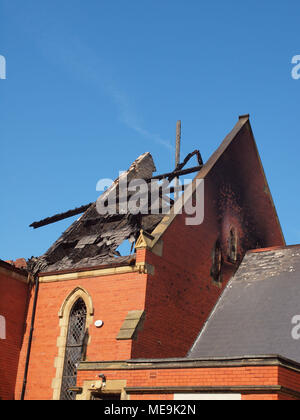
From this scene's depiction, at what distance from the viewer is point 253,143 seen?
2498 cm

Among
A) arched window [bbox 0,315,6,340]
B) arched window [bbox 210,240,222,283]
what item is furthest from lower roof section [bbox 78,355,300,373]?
arched window [bbox 210,240,222,283]

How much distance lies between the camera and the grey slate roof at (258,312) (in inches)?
646

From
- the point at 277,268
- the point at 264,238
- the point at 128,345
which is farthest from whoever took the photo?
the point at 264,238

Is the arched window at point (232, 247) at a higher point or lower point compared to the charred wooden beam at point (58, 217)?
lower

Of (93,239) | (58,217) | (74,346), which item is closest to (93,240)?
(93,239)

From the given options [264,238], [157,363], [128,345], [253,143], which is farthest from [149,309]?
[253,143]

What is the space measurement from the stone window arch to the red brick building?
3cm

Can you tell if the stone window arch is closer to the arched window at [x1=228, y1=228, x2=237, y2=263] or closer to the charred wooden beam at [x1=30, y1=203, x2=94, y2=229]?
the arched window at [x1=228, y1=228, x2=237, y2=263]

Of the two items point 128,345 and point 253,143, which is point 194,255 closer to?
point 128,345

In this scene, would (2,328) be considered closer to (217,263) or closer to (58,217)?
(217,263)

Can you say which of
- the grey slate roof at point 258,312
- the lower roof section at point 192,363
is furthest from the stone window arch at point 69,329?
the grey slate roof at point 258,312

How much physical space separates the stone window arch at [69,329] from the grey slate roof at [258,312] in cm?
343

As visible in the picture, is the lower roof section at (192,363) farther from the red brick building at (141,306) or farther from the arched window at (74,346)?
the arched window at (74,346)
